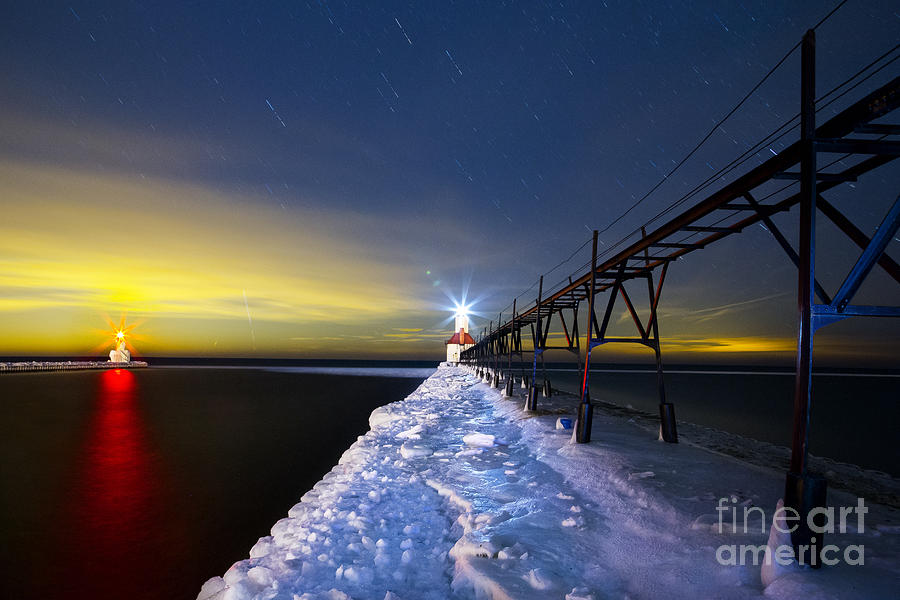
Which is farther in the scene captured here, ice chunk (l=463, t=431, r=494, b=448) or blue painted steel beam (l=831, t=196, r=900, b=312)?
ice chunk (l=463, t=431, r=494, b=448)

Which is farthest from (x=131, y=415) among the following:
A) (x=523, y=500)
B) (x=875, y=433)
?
(x=875, y=433)

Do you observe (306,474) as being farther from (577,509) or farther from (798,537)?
(798,537)

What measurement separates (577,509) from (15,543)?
482 inches

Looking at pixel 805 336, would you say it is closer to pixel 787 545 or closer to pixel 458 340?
pixel 787 545

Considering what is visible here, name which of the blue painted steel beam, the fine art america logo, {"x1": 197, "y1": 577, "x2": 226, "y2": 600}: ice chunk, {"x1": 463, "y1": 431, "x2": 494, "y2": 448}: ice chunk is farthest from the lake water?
the blue painted steel beam

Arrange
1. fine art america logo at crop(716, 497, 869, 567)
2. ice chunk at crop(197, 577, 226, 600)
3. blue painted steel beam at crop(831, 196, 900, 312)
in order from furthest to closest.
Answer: ice chunk at crop(197, 577, 226, 600) < blue painted steel beam at crop(831, 196, 900, 312) < fine art america logo at crop(716, 497, 869, 567)

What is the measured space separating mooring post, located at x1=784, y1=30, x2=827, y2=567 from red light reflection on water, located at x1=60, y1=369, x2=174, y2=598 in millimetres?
9969

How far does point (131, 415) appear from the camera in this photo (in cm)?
3136

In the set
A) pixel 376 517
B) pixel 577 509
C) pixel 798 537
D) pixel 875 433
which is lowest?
pixel 875 433

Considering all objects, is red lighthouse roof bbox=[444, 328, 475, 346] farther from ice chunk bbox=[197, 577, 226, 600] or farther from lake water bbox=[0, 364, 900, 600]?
ice chunk bbox=[197, 577, 226, 600]

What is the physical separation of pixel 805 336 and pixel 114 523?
14.9 metres

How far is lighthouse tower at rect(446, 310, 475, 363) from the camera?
112m

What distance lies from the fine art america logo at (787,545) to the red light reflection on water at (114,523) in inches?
369

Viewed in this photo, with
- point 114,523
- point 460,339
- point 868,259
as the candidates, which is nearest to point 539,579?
point 868,259
